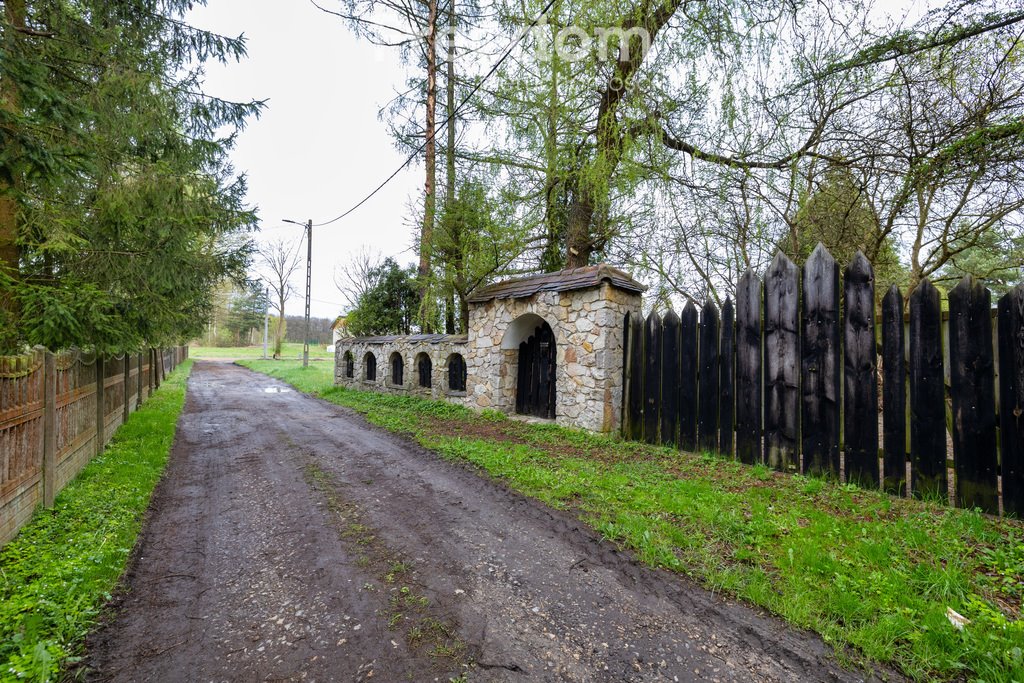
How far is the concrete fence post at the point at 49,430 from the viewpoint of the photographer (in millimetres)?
3594

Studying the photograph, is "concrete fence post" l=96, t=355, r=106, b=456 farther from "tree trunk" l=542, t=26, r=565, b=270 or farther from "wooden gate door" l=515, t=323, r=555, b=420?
"tree trunk" l=542, t=26, r=565, b=270

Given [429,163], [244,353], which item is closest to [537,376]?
[429,163]

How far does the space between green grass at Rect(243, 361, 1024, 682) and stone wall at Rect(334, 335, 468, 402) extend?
4799mm

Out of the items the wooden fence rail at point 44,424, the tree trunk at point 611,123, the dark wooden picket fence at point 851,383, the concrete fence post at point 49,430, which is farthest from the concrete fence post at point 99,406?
the tree trunk at point 611,123

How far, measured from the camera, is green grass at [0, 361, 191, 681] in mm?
1915

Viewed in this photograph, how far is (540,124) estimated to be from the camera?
770 centimetres

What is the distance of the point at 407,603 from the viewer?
232 centimetres

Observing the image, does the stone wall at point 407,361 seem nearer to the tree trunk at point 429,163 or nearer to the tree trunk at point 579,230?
the tree trunk at point 429,163

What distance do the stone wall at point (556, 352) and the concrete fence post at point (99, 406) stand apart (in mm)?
5441

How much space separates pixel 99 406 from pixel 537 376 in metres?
6.24

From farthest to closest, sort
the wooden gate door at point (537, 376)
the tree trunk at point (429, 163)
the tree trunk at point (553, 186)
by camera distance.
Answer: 1. the tree trunk at point (429, 163)
2. the wooden gate door at point (537, 376)
3. the tree trunk at point (553, 186)

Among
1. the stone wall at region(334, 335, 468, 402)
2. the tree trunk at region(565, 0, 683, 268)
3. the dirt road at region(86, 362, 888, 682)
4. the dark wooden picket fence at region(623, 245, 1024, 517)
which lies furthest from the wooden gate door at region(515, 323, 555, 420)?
the dirt road at region(86, 362, 888, 682)

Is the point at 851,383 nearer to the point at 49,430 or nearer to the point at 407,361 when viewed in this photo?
the point at 49,430

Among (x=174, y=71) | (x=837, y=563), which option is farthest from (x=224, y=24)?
(x=837, y=563)
